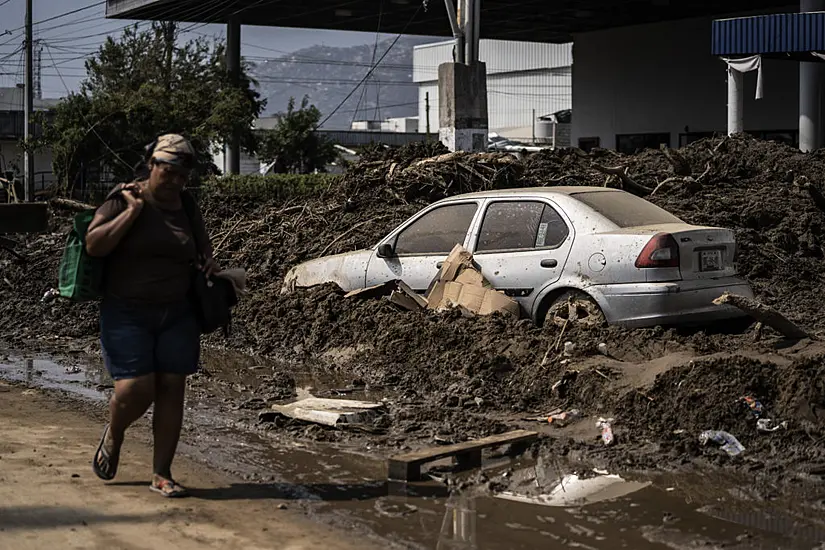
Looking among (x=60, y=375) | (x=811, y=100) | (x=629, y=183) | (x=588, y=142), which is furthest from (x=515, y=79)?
(x=60, y=375)

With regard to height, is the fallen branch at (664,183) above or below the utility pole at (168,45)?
below

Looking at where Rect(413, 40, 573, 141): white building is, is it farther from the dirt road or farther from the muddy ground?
the dirt road

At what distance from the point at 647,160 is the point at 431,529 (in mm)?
13906

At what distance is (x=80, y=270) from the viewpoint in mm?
5977

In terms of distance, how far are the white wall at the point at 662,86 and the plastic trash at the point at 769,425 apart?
33.5 m

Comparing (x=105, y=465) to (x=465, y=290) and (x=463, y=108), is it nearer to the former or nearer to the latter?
(x=465, y=290)

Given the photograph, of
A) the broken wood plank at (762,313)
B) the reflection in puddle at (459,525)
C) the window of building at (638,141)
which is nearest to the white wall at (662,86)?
the window of building at (638,141)

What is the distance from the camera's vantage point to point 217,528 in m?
5.64

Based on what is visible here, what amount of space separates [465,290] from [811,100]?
21276 millimetres

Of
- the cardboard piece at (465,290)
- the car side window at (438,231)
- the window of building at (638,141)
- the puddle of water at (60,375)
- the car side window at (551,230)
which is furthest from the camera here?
the window of building at (638,141)

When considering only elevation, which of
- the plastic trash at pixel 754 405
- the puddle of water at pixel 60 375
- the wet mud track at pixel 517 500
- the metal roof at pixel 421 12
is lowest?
the wet mud track at pixel 517 500

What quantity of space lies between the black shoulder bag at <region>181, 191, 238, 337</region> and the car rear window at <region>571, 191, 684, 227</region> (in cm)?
483

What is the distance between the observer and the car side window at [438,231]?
11.0m

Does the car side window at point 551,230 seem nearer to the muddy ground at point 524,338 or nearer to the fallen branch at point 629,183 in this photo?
the muddy ground at point 524,338
